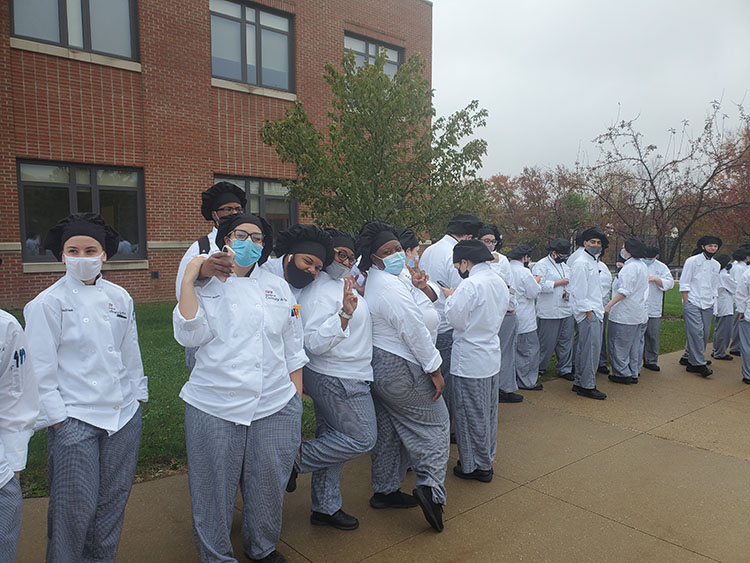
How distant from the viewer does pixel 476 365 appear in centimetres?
450

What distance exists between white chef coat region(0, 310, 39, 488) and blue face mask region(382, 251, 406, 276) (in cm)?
221

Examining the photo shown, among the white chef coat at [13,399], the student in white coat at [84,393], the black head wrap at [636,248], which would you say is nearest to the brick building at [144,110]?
the black head wrap at [636,248]

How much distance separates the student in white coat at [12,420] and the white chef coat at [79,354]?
247 millimetres

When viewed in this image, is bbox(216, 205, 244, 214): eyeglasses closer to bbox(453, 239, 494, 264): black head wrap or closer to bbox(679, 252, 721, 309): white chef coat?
bbox(453, 239, 494, 264): black head wrap

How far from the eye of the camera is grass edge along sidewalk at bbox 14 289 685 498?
454 centimetres

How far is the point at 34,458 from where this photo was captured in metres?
4.66

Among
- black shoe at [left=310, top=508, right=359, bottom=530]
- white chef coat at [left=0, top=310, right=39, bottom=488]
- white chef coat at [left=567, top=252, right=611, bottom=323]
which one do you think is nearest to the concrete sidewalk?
black shoe at [left=310, top=508, right=359, bottom=530]

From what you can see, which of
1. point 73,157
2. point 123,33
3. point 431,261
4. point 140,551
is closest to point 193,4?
point 123,33

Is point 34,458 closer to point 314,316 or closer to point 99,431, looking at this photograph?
point 99,431

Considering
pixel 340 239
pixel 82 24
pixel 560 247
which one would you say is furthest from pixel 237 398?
pixel 82 24

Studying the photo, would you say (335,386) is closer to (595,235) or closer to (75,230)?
(75,230)

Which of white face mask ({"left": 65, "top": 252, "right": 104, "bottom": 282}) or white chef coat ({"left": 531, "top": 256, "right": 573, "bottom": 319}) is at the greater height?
white face mask ({"left": 65, "top": 252, "right": 104, "bottom": 282})

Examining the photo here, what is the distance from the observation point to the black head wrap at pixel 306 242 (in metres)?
3.58

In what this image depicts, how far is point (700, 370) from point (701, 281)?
1455 mm
